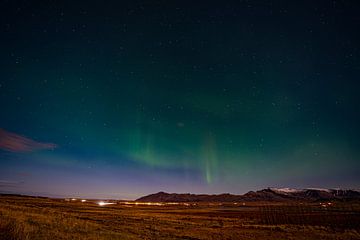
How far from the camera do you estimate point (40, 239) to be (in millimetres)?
14102

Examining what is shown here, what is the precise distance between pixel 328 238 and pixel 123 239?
61.4 ft

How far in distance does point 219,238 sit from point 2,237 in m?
17.6

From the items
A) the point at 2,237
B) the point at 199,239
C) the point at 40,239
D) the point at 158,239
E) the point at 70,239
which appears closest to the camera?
the point at 2,237

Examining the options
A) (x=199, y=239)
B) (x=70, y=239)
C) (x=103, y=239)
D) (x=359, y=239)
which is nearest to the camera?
(x=70, y=239)

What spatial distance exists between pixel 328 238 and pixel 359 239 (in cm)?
246

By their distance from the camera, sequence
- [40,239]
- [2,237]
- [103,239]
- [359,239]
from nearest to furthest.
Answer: [2,237] < [40,239] < [103,239] < [359,239]

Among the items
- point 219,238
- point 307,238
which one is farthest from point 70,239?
point 307,238

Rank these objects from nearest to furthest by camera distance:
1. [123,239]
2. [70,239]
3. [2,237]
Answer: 1. [2,237]
2. [70,239]
3. [123,239]

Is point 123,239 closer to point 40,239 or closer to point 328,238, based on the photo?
point 40,239

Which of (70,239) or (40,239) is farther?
(70,239)

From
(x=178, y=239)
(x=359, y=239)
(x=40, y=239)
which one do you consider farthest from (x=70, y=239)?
(x=359, y=239)

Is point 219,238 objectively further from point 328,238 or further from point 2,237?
point 2,237

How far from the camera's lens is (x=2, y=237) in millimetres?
11781

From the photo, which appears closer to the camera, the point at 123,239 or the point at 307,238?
the point at 123,239
